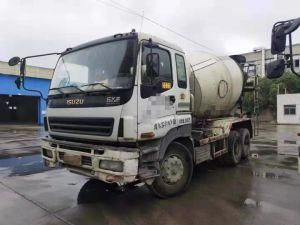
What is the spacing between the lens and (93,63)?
18.3 ft

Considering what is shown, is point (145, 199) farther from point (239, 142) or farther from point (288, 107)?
point (288, 107)

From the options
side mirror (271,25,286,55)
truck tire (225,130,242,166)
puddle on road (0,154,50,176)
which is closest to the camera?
side mirror (271,25,286,55)

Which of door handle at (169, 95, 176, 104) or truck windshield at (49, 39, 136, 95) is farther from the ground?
truck windshield at (49, 39, 136, 95)

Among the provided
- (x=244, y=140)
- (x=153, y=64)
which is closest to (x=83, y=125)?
(x=153, y=64)

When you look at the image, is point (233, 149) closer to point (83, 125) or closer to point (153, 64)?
point (153, 64)

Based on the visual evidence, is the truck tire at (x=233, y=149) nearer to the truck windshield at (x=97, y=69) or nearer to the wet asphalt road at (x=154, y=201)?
the wet asphalt road at (x=154, y=201)

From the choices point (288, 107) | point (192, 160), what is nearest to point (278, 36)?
point (192, 160)

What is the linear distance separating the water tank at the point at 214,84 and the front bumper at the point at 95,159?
2.73 m

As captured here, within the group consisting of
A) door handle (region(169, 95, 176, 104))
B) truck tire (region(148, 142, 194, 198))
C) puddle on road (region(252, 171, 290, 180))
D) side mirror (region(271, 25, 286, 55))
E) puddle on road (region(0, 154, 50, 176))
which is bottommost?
puddle on road (region(252, 171, 290, 180))

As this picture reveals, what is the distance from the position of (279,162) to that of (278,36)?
618 cm

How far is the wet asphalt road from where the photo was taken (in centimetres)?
503

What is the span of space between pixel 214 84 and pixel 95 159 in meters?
3.88

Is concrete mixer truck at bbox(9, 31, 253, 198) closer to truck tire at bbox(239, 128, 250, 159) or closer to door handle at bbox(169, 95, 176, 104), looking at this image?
door handle at bbox(169, 95, 176, 104)

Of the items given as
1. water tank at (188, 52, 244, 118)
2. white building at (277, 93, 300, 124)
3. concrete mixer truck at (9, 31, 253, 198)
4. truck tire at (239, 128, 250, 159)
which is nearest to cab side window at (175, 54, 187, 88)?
concrete mixer truck at (9, 31, 253, 198)
